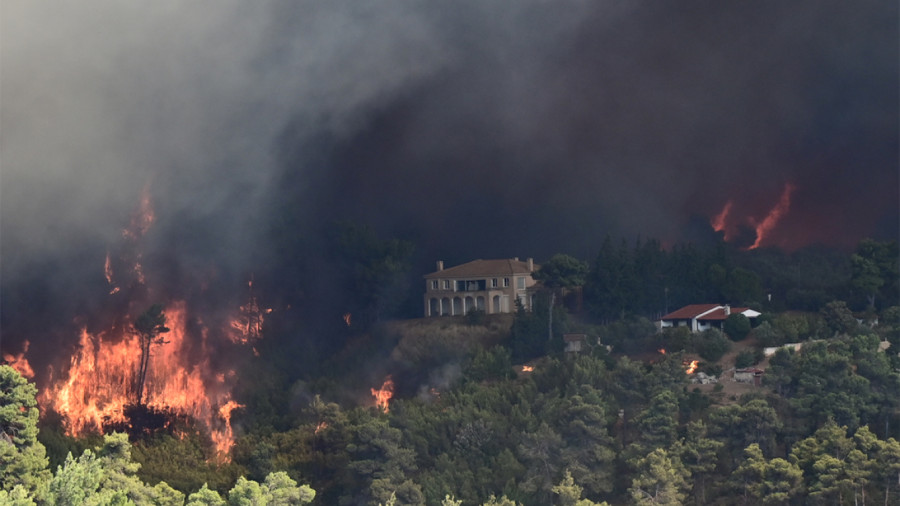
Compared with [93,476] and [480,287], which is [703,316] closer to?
Result: [480,287]

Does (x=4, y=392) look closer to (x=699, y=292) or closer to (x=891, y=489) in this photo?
(x=891, y=489)

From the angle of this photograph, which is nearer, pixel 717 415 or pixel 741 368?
pixel 717 415

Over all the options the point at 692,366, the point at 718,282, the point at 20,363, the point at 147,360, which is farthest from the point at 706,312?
the point at 20,363

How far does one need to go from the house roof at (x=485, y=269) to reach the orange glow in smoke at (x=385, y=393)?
25.8 feet

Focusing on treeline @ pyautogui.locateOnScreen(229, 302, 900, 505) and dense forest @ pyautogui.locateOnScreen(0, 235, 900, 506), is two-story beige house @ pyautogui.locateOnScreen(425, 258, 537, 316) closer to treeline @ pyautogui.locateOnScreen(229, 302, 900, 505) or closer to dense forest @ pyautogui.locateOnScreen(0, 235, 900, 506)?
dense forest @ pyautogui.locateOnScreen(0, 235, 900, 506)

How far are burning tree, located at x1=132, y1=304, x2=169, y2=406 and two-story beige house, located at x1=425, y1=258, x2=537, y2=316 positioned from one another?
12.4m

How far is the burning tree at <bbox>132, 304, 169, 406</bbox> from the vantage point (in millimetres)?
48034

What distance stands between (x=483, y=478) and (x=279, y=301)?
18554mm

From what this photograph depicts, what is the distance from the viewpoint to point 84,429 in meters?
44.6

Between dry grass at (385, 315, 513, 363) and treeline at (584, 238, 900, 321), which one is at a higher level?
treeline at (584, 238, 900, 321)

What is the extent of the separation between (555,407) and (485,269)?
16084mm

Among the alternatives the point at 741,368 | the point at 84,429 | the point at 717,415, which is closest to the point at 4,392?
the point at 84,429

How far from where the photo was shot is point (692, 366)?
4538 cm

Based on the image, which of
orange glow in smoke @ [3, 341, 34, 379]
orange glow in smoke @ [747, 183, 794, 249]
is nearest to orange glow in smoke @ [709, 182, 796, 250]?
orange glow in smoke @ [747, 183, 794, 249]
